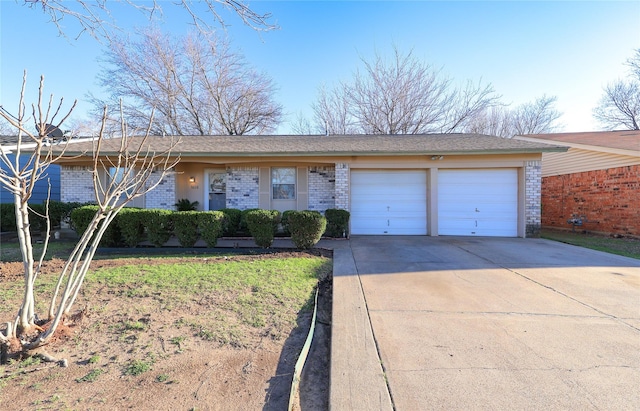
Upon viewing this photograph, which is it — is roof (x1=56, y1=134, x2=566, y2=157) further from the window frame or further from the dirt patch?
the dirt patch

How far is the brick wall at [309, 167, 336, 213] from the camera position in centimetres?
1007

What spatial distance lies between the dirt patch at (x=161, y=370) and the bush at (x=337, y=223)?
18.2ft

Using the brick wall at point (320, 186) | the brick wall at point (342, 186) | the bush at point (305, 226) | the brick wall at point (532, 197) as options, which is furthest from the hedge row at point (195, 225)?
the brick wall at point (532, 197)

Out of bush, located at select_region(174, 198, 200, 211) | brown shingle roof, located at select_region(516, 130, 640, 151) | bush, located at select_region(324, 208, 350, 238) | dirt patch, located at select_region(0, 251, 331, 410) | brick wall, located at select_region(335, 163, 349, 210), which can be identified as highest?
brown shingle roof, located at select_region(516, 130, 640, 151)

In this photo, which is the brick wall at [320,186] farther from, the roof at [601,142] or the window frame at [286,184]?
the roof at [601,142]

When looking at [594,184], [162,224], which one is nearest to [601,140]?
[594,184]

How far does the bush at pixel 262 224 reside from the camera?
709 centimetres

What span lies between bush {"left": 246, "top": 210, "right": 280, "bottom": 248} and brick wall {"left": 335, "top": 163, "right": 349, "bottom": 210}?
2872 millimetres

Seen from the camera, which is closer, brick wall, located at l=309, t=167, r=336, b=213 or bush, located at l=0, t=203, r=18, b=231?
bush, located at l=0, t=203, r=18, b=231

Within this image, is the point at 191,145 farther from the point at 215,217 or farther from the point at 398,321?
the point at 398,321

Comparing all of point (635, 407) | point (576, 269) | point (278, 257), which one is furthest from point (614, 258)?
point (278, 257)

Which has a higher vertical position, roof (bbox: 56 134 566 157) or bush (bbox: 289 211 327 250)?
roof (bbox: 56 134 566 157)

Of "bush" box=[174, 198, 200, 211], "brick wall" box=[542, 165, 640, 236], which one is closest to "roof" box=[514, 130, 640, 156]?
"brick wall" box=[542, 165, 640, 236]

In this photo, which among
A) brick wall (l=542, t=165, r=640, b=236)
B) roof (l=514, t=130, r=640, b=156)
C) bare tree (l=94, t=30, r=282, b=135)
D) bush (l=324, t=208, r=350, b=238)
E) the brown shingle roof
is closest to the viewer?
bush (l=324, t=208, r=350, b=238)
